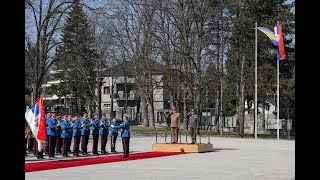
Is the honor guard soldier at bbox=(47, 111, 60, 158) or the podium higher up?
the honor guard soldier at bbox=(47, 111, 60, 158)

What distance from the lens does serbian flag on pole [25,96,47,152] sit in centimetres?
840

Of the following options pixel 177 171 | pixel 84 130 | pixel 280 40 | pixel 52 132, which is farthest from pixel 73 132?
pixel 280 40

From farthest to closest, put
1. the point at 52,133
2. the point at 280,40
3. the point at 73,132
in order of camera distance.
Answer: the point at 280,40, the point at 73,132, the point at 52,133

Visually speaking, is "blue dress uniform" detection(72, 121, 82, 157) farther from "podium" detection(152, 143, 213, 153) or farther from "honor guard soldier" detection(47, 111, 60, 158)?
"podium" detection(152, 143, 213, 153)

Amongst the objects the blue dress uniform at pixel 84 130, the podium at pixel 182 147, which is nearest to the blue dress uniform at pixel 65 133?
the blue dress uniform at pixel 84 130

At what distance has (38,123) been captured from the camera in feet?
31.7

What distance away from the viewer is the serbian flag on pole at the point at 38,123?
840cm

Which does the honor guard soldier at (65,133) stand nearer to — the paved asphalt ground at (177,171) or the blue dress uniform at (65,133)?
the blue dress uniform at (65,133)

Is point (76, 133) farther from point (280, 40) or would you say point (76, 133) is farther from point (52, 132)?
point (280, 40)

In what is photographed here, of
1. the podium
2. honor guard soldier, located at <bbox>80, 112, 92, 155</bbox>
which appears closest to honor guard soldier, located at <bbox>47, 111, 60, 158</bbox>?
honor guard soldier, located at <bbox>80, 112, 92, 155</bbox>


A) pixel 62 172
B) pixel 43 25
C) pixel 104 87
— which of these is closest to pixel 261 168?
pixel 62 172

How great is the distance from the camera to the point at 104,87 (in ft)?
294

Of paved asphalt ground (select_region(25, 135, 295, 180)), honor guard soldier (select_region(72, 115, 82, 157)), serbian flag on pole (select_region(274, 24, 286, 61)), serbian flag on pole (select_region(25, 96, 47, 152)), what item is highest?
serbian flag on pole (select_region(274, 24, 286, 61))
